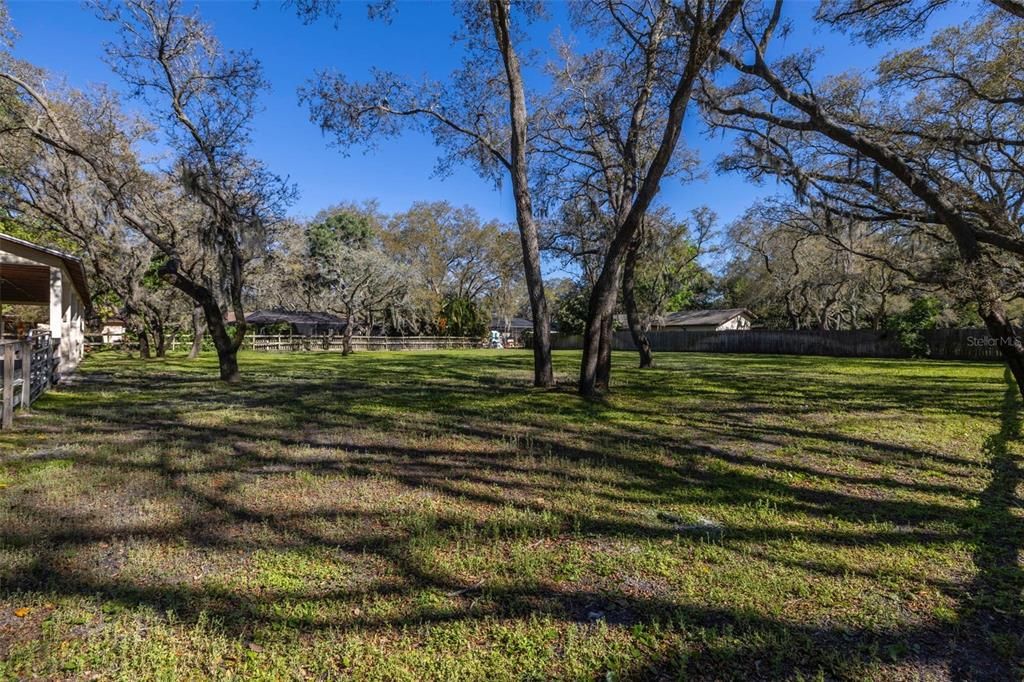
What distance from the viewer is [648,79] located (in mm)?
10594

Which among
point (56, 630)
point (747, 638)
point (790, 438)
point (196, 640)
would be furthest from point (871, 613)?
point (790, 438)

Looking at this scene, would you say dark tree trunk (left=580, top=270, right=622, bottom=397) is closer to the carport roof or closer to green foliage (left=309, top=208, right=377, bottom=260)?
the carport roof

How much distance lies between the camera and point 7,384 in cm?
633

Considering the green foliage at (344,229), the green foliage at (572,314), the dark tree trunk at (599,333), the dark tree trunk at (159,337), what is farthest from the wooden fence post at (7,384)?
the green foliage at (572,314)

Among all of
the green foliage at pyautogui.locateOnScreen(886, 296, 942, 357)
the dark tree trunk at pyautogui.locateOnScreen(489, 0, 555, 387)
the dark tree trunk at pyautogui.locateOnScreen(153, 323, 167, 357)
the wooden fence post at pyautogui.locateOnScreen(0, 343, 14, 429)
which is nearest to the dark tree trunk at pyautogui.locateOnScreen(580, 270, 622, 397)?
the dark tree trunk at pyautogui.locateOnScreen(489, 0, 555, 387)

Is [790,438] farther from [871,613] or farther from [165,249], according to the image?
[165,249]

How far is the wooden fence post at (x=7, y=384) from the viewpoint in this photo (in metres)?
6.34

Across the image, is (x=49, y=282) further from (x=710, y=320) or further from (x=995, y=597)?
(x=710, y=320)

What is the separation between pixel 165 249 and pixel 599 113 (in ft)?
34.7

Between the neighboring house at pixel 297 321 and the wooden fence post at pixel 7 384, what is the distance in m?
34.5

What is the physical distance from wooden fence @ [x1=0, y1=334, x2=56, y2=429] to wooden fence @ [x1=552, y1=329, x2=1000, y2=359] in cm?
2248

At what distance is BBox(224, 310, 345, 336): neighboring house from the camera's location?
39.3 m

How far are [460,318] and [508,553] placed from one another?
40.5m

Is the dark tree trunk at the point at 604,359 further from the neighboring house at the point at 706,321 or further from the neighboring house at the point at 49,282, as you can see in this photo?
the neighboring house at the point at 706,321
